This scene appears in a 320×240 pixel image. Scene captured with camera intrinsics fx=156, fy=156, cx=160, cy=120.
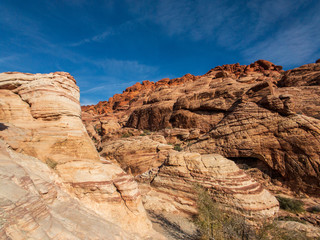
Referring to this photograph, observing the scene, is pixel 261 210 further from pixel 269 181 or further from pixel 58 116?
pixel 58 116

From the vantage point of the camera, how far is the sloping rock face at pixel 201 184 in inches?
312

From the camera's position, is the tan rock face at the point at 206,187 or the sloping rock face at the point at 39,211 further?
the tan rock face at the point at 206,187

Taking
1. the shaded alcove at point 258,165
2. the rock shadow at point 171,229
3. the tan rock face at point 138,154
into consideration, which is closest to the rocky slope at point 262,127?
the shaded alcove at point 258,165

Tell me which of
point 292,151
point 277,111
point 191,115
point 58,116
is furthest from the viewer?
point 191,115

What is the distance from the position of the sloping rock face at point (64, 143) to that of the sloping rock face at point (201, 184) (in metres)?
3.64

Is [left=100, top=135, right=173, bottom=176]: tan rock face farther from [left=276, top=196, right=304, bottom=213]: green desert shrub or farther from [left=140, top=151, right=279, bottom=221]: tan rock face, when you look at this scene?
[left=276, top=196, right=304, bottom=213]: green desert shrub

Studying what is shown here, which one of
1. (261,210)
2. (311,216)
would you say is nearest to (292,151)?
(311,216)

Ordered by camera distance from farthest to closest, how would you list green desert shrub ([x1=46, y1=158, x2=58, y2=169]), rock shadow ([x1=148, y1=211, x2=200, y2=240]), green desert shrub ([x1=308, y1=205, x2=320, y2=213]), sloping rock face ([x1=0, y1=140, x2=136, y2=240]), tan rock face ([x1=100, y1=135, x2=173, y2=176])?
1. tan rock face ([x1=100, y1=135, x2=173, y2=176])
2. green desert shrub ([x1=308, y1=205, x2=320, y2=213])
3. rock shadow ([x1=148, y1=211, x2=200, y2=240])
4. green desert shrub ([x1=46, y1=158, x2=58, y2=169])
5. sloping rock face ([x1=0, y1=140, x2=136, y2=240])

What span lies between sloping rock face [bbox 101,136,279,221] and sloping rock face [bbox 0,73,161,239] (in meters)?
3.64

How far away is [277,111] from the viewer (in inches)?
600

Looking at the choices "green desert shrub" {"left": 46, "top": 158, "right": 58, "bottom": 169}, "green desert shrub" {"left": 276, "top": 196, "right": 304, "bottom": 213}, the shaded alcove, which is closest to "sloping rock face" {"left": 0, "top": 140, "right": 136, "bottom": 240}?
"green desert shrub" {"left": 46, "top": 158, "right": 58, "bottom": 169}

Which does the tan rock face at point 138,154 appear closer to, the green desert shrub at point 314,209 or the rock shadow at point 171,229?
the rock shadow at point 171,229

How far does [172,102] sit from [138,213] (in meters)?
25.8

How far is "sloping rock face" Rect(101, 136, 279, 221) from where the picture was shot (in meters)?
7.91
